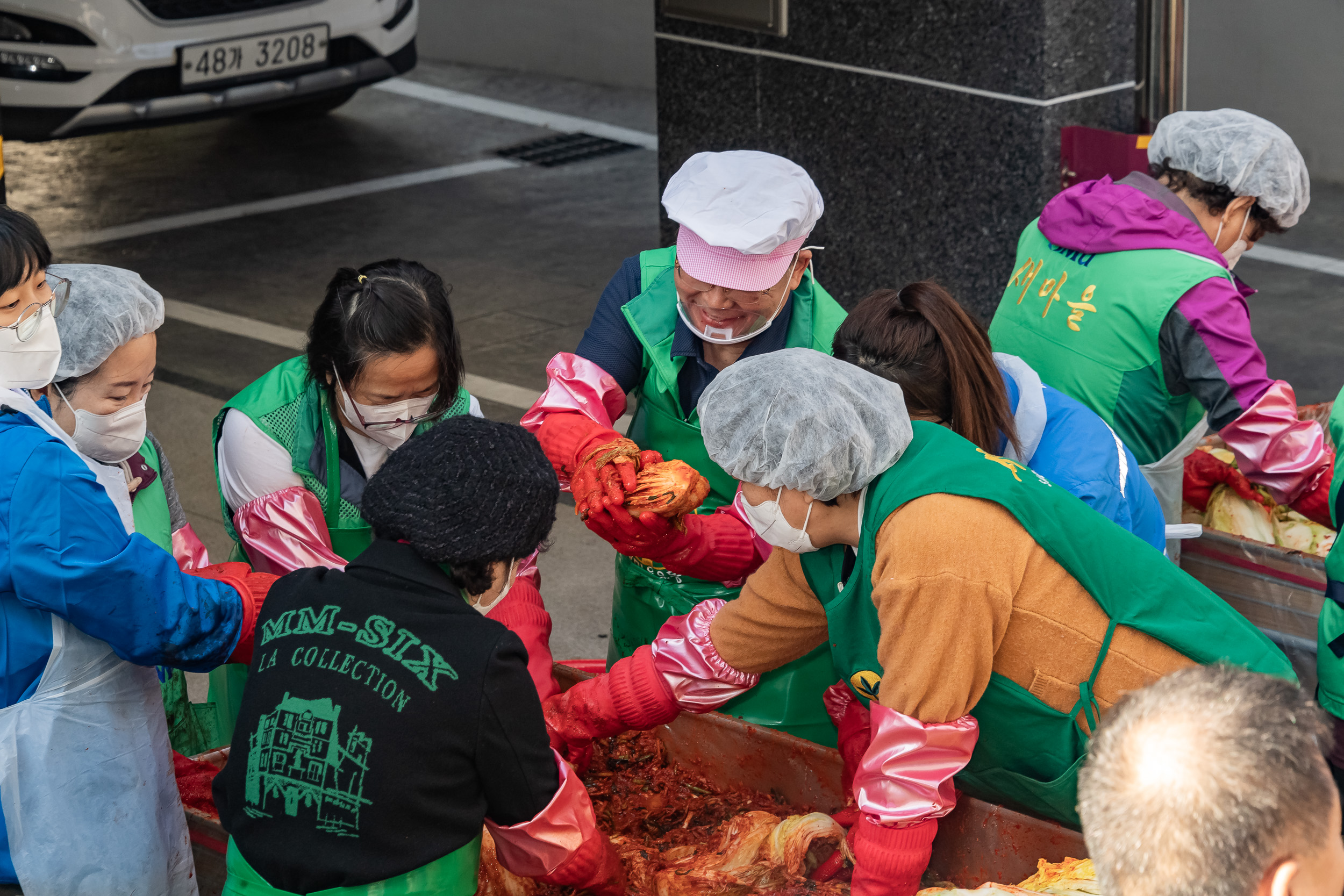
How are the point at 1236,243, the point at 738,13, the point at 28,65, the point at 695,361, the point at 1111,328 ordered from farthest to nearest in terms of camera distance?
the point at 28,65 < the point at 738,13 < the point at 1236,243 < the point at 1111,328 < the point at 695,361

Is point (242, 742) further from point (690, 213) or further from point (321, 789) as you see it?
point (690, 213)

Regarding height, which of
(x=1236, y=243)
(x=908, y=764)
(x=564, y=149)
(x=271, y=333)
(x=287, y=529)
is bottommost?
(x=271, y=333)

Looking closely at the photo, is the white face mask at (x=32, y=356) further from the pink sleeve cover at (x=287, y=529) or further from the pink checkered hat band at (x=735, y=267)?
the pink checkered hat band at (x=735, y=267)

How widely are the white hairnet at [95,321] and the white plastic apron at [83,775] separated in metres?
0.16

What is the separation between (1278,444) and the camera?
10.5 ft

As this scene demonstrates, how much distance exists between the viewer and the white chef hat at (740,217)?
109 inches

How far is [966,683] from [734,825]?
0.72 metres

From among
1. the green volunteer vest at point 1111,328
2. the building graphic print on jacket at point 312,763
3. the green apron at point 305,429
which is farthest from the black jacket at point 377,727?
the green volunteer vest at point 1111,328

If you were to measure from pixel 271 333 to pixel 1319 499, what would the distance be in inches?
203

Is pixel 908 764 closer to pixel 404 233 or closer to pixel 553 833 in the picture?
pixel 553 833

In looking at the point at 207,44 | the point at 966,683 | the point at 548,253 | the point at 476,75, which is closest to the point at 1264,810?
the point at 966,683

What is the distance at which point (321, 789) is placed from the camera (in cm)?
197

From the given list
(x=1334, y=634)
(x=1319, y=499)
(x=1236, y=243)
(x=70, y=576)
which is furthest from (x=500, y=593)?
(x=1236, y=243)

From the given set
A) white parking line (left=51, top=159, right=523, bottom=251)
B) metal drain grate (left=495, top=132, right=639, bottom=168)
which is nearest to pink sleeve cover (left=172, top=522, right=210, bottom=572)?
white parking line (left=51, top=159, right=523, bottom=251)
